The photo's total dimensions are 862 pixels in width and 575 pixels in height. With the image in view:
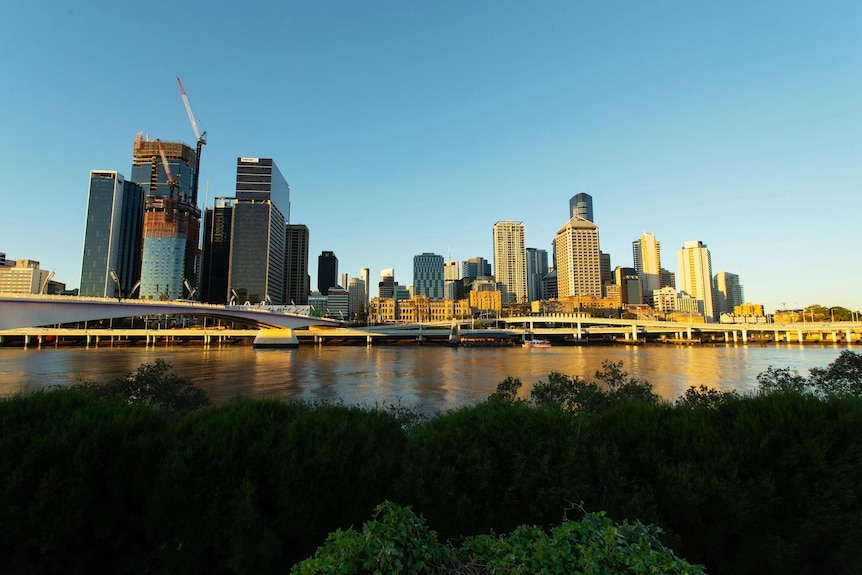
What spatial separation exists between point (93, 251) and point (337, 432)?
24892 centimetres

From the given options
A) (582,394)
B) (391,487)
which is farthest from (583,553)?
(582,394)

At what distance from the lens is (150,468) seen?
4.46 metres

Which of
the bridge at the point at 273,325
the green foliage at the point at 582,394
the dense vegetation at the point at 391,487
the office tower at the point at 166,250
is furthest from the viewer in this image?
the office tower at the point at 166,250

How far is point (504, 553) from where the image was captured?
2.97 metres

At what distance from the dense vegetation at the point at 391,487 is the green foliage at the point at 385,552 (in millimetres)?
859

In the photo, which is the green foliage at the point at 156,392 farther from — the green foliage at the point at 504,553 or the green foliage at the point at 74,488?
the green foliage at the point at 504,553

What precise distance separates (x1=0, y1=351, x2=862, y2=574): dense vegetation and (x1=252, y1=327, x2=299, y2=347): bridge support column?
305 ft

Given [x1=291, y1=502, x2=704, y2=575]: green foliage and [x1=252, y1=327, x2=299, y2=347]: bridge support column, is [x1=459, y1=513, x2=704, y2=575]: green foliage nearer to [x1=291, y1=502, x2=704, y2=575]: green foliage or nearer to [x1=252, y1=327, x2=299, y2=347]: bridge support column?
[x1=291, y1=502, x2=704, y2=575]: green foliage

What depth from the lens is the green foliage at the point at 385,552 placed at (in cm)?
256

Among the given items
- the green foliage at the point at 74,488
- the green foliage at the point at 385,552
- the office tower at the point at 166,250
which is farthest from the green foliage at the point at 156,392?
the office tower at the point at 166,250

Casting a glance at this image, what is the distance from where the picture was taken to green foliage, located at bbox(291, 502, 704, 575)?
2.52 metres

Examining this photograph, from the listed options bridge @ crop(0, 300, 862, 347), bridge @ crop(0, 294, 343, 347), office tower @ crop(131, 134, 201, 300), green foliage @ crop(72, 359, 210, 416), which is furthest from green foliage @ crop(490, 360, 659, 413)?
office tower @ crop(131, 134, 201, 300)

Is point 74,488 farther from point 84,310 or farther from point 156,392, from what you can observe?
point 84,310

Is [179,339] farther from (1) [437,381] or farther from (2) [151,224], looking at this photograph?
(1) [437,381]
